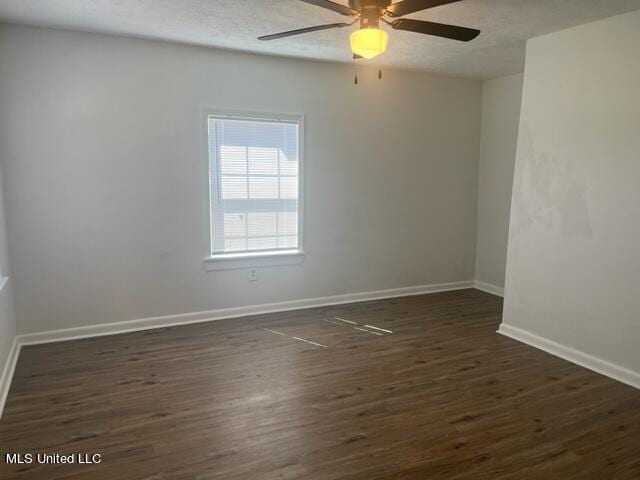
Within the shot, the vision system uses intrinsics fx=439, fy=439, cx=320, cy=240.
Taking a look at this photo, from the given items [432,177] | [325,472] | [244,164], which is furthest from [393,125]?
[325,472]

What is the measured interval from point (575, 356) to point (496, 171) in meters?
2.53

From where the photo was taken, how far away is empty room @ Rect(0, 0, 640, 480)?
2.43 m

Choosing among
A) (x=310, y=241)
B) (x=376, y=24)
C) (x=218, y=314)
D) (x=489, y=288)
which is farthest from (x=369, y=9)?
(x=489, y=288)

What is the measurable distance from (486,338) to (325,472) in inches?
89.4

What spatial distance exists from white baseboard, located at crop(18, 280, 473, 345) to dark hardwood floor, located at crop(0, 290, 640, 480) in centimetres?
13

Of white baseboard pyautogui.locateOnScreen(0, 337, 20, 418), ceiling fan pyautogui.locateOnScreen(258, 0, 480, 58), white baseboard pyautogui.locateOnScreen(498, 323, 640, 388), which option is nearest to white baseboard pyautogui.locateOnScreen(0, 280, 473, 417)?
white baseboard pyautogui.locateOnScreen(0, 337, 20, 418)

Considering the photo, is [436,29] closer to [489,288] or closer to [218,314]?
[218,314]

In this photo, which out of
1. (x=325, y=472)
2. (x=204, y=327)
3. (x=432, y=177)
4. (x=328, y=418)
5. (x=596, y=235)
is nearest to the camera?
(x=325, y=472)

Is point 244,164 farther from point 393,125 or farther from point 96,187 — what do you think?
point 393,125

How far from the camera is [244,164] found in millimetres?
4250

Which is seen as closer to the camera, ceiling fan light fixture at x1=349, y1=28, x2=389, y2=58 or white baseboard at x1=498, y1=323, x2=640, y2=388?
ceiling fan light fixture at x1=349, y1=28, x2=389, y2=58

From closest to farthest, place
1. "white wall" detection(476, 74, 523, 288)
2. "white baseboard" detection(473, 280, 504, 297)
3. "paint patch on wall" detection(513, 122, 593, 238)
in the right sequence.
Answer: "paint patch on wall" detection(513, 122, 593, 238)
"white wall" detection(476, 74, 523, 288)
"white baseboard" detection(473, 280, 504, 297)

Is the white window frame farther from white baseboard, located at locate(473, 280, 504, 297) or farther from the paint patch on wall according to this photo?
white baseboard, located at locate(473, 280, 504, 297)

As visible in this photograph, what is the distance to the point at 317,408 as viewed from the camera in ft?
8.86
